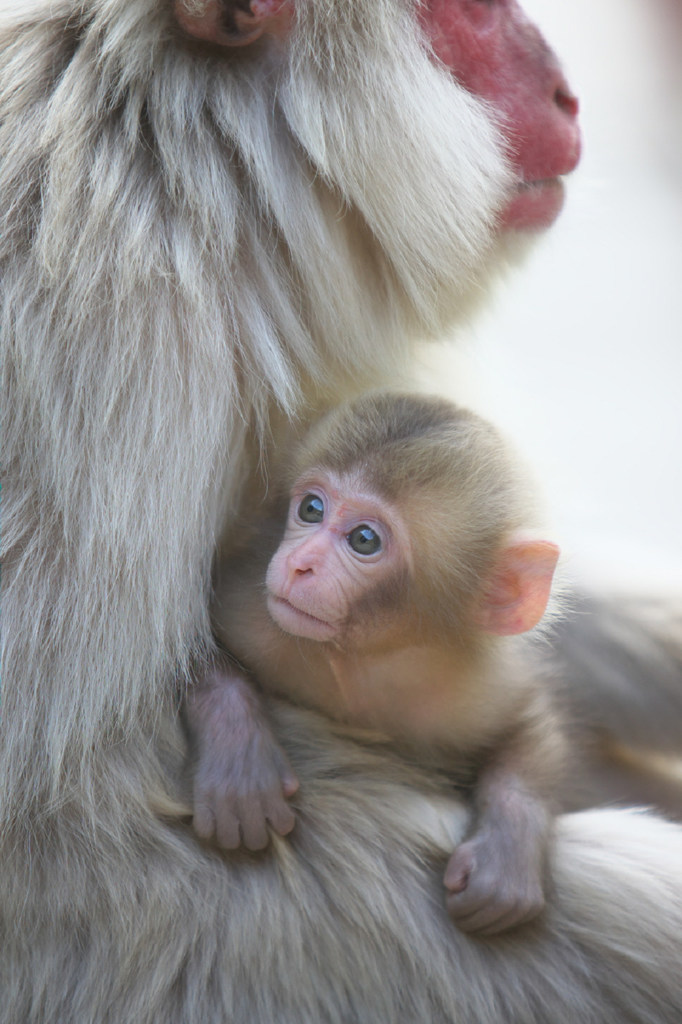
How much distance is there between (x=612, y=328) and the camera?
1.55 metres

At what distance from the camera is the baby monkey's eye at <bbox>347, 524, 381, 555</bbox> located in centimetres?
91

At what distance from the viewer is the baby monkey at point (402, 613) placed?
0.88 m

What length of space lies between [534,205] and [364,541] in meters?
0.37

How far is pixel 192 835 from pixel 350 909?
14 cm

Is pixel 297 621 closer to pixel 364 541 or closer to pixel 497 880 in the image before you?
pixel 364 541

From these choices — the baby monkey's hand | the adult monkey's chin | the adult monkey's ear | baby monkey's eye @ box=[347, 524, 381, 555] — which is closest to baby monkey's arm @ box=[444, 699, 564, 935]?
the baby monkey's hand

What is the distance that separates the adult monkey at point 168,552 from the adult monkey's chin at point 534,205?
0.13 m

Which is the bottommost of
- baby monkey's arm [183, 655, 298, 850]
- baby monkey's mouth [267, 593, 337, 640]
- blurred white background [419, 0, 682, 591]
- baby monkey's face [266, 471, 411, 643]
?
baby monkey's arm [183, 655, 298, 850]

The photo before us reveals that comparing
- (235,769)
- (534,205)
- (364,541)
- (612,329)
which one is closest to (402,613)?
(364,541)

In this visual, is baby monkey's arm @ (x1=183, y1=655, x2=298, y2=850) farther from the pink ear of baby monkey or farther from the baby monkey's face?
the pink ear of baby monkey

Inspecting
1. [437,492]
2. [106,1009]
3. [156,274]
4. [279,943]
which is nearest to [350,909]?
[279,943]

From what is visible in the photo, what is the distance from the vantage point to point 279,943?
85 centimetres

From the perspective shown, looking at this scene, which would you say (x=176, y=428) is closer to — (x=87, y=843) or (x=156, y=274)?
(x=156, y=274)

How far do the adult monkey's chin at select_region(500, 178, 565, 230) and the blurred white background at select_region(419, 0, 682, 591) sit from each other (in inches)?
6.8
